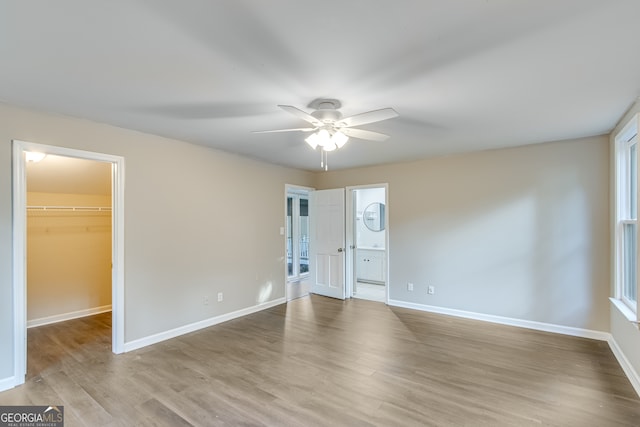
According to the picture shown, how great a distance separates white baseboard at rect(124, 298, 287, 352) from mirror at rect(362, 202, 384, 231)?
3.13 metres

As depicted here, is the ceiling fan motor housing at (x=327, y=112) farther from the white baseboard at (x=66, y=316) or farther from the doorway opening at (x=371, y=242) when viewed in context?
the white baseboard at (x=66, y=316)

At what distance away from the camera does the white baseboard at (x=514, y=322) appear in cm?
371

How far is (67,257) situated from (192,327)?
84.4 inches

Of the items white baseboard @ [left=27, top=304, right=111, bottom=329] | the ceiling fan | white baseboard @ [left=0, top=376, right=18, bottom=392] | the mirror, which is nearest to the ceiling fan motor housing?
the ceiling fan

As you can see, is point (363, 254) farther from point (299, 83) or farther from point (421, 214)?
point (299, 83)

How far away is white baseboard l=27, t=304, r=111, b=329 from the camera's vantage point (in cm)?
408

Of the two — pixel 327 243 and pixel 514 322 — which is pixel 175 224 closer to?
pixel 327 243

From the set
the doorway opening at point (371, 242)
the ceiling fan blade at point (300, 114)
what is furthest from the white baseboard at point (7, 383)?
the doorway opening at point (371, 242)

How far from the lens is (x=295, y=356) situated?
3.25m

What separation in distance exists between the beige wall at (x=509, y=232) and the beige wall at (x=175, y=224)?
228 centimetres

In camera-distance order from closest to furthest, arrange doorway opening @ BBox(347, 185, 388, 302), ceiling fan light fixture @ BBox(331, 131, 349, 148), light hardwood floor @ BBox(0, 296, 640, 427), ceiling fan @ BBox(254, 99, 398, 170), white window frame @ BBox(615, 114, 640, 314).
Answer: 1. light hardwood floor @ BBox(0, 296, 640, 427)
2. ceiling fan @ BBox(254, 99, 398, 170)
3. ceiling fan light fixture @ BBox(331, 131, 349, 148)
4. white window frame @ BBox(615, 114, 640, 314)
5. doorway opening @ BBox(347, 185, 388, 302)

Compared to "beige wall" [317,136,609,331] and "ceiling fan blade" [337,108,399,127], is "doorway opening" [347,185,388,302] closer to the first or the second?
"beige wall" [317,136,609,331]

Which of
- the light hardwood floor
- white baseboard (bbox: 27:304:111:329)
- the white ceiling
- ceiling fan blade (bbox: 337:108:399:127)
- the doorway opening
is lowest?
the light hardwood floor

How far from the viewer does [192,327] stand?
3992 mm
